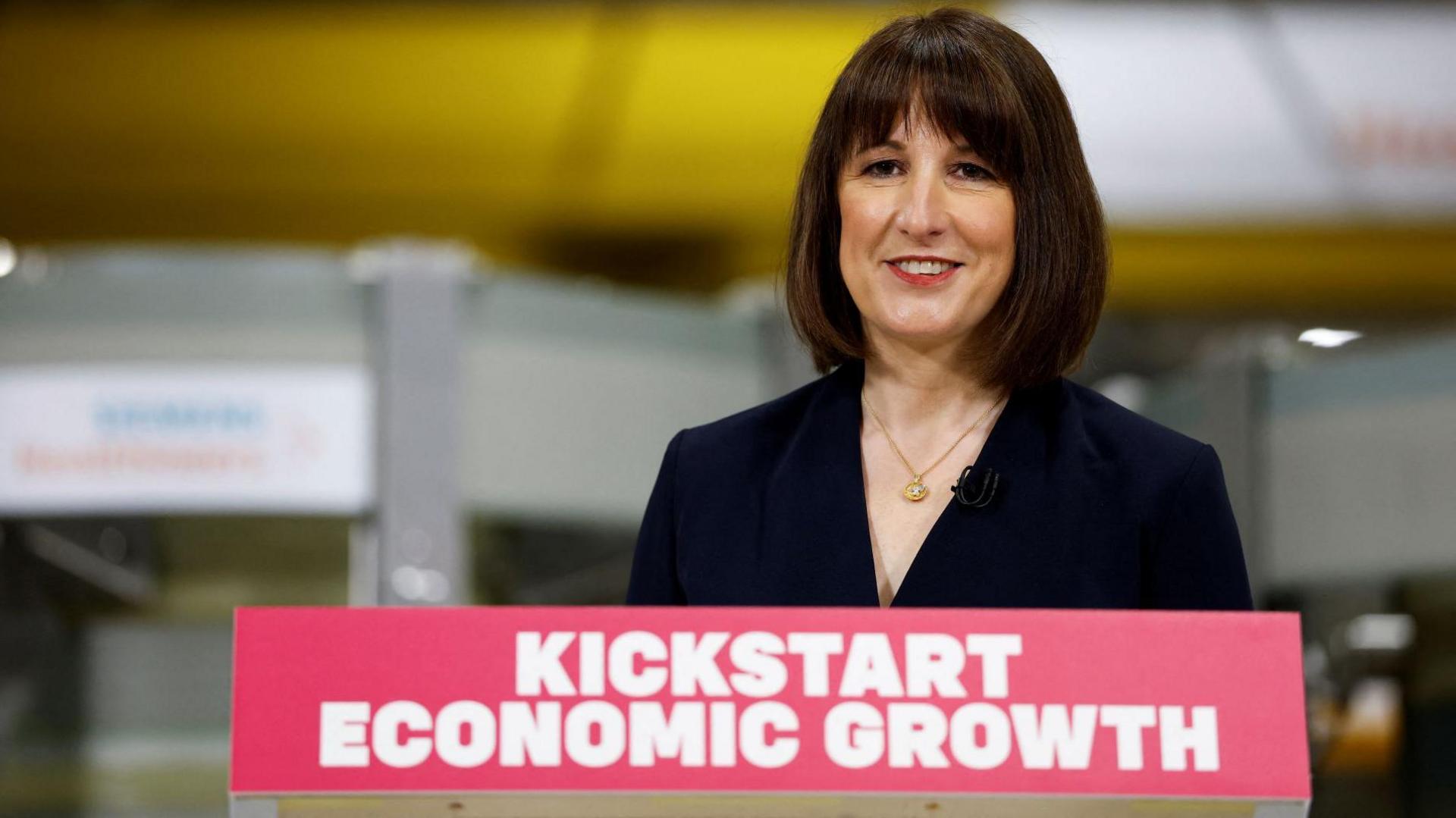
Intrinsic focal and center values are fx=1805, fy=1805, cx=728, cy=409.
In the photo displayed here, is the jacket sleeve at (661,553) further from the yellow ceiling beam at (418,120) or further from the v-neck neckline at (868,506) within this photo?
the yellow ceiling beam at (418,120)

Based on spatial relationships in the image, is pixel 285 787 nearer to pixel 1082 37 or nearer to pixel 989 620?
pixel 989 620

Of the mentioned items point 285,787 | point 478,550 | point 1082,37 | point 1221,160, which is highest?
point 1082,37

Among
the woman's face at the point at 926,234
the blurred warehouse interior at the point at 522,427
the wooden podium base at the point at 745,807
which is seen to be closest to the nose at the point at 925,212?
the woman's face at the point at 926,234

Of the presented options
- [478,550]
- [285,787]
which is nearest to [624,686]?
[285,787]

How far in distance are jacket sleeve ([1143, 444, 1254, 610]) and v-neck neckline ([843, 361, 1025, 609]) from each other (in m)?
0.14

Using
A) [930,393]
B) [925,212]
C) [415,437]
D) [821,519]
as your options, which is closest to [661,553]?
[821,519]

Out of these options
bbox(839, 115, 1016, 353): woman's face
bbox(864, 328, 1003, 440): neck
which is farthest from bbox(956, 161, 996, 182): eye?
bbox(864, 328, 1003, 440): neck

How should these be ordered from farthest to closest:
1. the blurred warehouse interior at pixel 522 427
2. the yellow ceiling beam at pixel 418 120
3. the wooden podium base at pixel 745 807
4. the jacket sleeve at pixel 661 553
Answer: the yellow ceiling beam at pixel 418 120 → the blurred warehouse interior at pixel 522 427 → the jacket sleeve at pixel 661 553 → the wooden podium base at pixel 745 807

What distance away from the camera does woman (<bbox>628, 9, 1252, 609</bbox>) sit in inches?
53.4

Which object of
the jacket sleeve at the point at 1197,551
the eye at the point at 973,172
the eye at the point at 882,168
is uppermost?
the eye at the point at 882,168

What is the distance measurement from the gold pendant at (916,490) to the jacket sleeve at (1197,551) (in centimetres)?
18

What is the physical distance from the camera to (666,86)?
6.29 meters

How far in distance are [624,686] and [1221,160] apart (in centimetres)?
490

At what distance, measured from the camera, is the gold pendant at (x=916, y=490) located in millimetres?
1410
